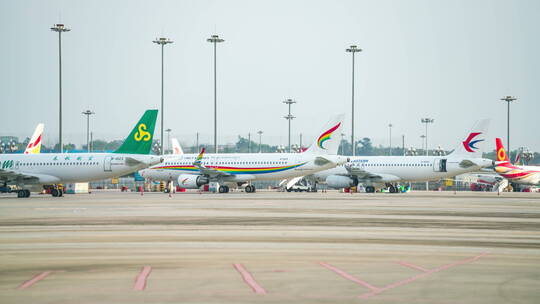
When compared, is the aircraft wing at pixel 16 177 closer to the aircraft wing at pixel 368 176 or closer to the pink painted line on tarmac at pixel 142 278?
the aircraft wing at pixel 368 176

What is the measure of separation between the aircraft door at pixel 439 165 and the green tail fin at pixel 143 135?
2723cm

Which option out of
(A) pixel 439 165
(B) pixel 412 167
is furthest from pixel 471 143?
(B) pixel 412 167

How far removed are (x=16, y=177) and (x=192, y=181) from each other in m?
16.5

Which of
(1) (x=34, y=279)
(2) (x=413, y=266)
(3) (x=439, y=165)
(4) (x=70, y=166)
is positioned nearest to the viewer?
(1) (x=34, y=279)

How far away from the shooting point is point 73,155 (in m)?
53.2

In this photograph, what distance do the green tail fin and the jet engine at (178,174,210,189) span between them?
13897mm

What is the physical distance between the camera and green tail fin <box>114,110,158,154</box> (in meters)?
50.8

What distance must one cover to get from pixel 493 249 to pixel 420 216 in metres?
12.5

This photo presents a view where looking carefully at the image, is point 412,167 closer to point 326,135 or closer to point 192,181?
point 326,135

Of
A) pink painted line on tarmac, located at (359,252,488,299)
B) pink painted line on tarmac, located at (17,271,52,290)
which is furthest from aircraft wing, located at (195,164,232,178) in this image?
pink painted line on tarmac, located at (17,271,52,290)

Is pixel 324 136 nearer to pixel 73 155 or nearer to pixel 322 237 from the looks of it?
pixel 73 155

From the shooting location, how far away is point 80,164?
52.4m

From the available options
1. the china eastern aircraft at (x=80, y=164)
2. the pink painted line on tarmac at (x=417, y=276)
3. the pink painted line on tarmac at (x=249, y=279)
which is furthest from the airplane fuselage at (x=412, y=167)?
the pink painted line on tarmac at (x=249, y=279)

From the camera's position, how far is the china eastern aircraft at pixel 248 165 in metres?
61.2
